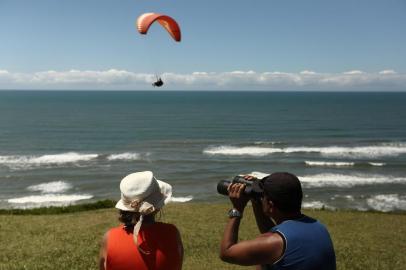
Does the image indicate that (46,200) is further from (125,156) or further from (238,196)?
(238,196)

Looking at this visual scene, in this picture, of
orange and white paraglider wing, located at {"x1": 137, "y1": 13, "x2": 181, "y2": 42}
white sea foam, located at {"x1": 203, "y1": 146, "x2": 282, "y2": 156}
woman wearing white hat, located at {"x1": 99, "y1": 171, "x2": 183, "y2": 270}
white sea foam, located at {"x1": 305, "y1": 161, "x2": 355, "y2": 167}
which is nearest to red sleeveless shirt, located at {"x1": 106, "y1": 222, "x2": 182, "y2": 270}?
woman wearing white hat, located at {"x1": 99, "y1": 171, "x2": 183, "y2": 270}

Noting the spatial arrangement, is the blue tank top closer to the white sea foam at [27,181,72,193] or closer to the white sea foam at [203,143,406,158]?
the white sea foam at [27,181,72,193]

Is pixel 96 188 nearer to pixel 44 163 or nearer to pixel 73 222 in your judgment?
pixel 44 163

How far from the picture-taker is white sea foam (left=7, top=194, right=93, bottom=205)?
2842cm

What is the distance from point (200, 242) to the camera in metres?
11.3

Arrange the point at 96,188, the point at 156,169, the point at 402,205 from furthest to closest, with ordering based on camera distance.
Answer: the point at 156,169 < the point at 96,188 < the point at 402,205

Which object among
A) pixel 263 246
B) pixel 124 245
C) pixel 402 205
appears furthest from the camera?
pixel 402 205

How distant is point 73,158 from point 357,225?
3634 centimetres

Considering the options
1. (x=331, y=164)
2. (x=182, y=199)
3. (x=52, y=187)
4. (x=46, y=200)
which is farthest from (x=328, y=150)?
(x=46, y=200)

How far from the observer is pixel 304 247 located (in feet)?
10.2

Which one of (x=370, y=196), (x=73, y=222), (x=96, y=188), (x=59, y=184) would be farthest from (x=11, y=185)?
(x=370, y=196)

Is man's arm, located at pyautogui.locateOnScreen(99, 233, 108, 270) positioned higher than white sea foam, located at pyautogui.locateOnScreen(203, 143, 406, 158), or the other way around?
man's arm, located at pyautogui.locateOnScreen(99, 233, 108, 270)

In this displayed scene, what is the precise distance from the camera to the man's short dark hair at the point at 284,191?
10.5 feet

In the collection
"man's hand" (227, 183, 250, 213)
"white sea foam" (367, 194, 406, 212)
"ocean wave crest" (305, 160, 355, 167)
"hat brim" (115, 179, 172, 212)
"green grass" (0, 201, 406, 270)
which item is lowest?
"ocean wave crest" (305, 160, 355, 167)
